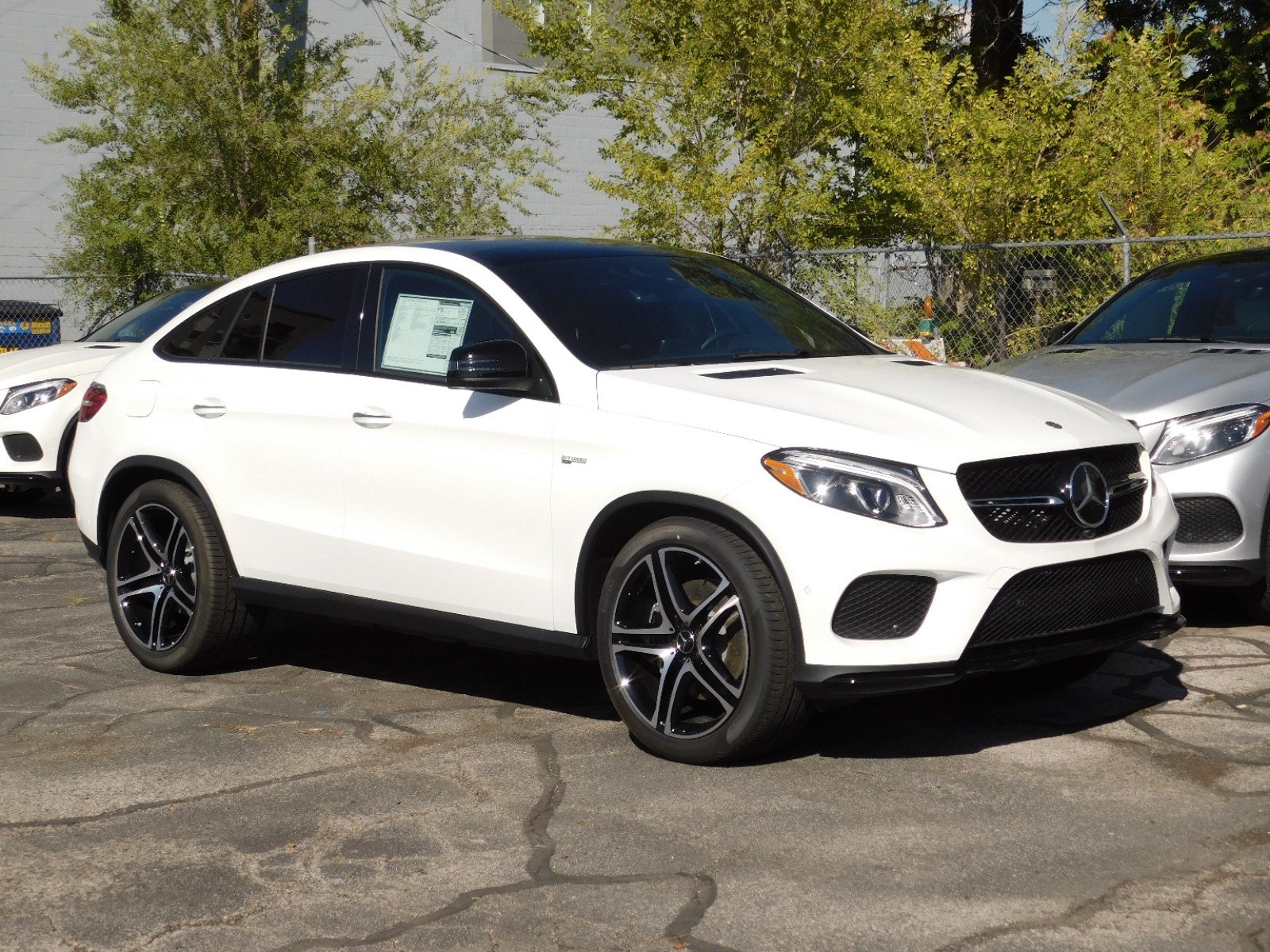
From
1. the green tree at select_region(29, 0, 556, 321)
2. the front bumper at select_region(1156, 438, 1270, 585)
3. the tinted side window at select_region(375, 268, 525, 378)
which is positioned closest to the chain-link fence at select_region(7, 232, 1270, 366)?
the front bumper at select_region(1156, 438, 1270, 585)

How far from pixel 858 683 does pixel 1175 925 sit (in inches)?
47.7

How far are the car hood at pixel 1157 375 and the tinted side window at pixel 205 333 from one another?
143 inches

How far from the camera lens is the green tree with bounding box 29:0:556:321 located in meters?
17.3

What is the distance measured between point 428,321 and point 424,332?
0.05 meters

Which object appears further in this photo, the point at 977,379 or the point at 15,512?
the point at 15,512

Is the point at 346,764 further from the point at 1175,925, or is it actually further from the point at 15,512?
the point at 15,512

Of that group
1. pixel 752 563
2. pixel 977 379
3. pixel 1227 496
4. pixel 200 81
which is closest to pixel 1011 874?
pixel 752 563

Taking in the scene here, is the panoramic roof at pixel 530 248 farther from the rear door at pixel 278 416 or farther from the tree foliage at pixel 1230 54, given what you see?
the tree foliage at pixel 1230 54

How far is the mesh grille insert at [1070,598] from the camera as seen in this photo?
475 centimetres

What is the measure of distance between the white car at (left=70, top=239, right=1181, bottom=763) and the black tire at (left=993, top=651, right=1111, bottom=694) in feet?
0.09

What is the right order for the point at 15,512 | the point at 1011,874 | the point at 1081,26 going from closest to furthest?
1. the point at 1011,874
2. the point at 15,512
3. the point at 1081,26

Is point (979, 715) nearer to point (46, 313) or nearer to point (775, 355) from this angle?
point (775, 355)

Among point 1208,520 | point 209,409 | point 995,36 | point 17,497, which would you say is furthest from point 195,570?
point 995,36

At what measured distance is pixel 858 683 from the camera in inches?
184
